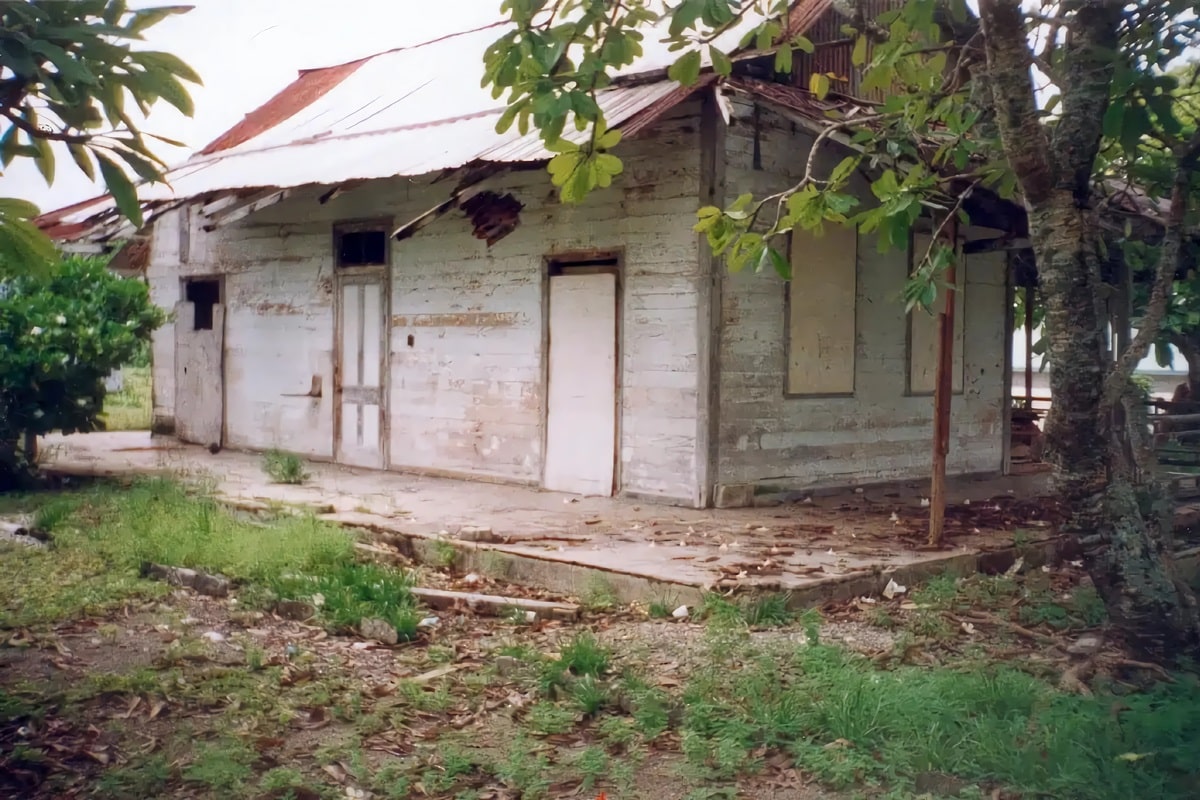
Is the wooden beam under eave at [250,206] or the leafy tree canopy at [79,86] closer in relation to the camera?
the leafy tree canopy at [79,86]

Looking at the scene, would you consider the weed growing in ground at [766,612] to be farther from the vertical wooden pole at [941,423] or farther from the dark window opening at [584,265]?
the dark window opening at [584,265]

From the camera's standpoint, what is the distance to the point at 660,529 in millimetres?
8406

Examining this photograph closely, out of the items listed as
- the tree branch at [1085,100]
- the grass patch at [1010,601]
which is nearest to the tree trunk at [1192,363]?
the grass patch at [1010,601]

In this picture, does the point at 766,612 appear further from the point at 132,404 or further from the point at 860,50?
the point at 132,404

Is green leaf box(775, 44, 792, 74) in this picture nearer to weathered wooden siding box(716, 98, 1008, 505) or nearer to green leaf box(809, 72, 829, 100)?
green leaf box(809, 72, 829, 100)

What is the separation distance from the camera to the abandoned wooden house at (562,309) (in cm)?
951

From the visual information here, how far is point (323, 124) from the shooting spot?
542 inches

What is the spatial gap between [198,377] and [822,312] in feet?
28.3

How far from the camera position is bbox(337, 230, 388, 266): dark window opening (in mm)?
12406

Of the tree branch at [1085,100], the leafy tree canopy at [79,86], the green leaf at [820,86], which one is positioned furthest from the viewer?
the green leaf at [820,86]

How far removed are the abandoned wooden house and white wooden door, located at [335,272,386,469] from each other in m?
0.03

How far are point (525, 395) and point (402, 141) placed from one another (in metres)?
2.83

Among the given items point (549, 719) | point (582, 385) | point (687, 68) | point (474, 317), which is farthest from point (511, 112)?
point (474, 317)

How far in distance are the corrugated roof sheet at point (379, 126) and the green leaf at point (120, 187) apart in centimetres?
527
